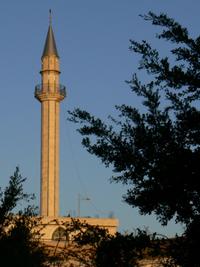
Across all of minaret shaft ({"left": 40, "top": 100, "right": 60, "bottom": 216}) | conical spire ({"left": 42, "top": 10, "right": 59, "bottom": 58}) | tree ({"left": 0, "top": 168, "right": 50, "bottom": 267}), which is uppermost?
conical spire ({"left": 42, "top": 10, "right": 59, "bottom": 58})

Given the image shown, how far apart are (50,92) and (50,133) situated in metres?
3.71

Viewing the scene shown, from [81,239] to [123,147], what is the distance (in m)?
1.07

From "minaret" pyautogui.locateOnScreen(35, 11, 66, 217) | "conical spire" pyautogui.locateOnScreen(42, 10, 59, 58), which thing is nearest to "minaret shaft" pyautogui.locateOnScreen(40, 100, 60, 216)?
"minaret" pyautogui.locateOnScreen(35, 11, 66, 217)

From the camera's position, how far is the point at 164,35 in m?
7.39

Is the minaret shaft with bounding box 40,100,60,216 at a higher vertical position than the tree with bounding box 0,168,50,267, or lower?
higher

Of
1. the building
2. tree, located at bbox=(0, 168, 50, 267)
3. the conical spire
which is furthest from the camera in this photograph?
the conical spire

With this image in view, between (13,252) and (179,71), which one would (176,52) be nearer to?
(179,71)

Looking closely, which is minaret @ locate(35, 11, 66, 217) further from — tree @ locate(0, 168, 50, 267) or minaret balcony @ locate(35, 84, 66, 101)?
tree @ locate(0, 168, 50, 267)

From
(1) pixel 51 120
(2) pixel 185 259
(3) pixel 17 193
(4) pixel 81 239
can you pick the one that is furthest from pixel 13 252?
(1) pixel 51 120

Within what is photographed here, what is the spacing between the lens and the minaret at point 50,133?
170 feet

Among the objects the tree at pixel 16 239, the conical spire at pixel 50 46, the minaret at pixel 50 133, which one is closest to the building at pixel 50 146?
the minaret at pixel 50 133

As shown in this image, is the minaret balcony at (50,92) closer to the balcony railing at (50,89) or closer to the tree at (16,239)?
the balcony railing at (50,89)

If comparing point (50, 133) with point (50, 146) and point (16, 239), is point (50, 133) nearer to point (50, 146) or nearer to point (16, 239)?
point (50, 146)

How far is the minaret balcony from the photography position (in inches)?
2132
